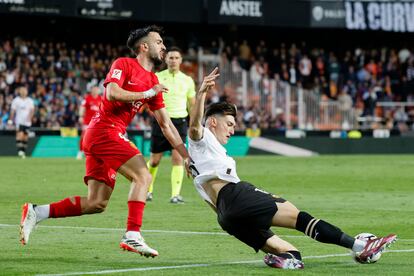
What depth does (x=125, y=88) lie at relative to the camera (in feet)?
37.1

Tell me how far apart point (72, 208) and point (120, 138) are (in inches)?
34.3

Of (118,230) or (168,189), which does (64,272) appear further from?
(168,189)

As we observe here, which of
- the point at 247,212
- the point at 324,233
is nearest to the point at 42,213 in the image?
the point at 247,212

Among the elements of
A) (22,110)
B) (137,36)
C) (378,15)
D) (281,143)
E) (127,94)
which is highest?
(378,15)

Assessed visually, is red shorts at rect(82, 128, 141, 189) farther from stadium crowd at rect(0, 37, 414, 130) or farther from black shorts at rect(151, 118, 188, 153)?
stadium crowd at rect(0, 37, 414, 130)

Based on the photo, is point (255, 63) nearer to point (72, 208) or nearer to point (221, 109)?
point (72, 208)

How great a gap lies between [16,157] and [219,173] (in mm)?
26177

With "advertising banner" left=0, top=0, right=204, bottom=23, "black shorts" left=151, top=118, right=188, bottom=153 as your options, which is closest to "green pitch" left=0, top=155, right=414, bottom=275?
"black shorts" left=151, top=118, right=188, bottom=153

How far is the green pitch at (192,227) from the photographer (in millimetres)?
10172

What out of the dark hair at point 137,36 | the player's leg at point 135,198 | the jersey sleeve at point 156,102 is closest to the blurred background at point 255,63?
the jersey sleeve at point 156,102

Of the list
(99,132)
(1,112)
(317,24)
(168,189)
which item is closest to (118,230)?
(99,132)

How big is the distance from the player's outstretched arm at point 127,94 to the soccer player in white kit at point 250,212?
34.9 inches

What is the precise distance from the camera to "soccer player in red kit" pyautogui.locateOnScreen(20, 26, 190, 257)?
11102 millimetres

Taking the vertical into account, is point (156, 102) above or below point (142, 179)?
above
